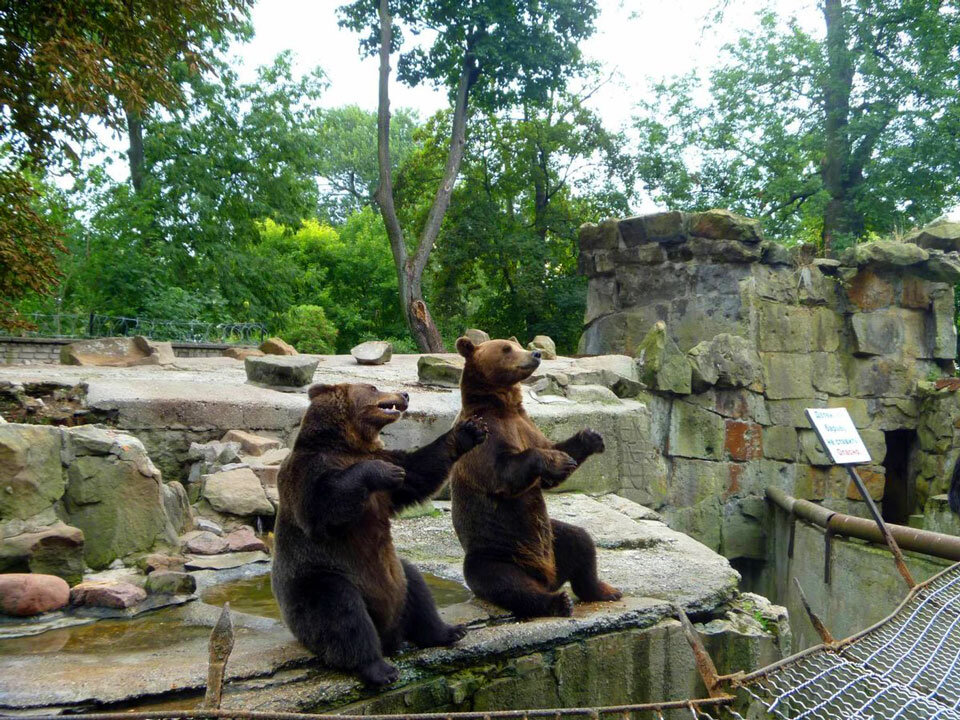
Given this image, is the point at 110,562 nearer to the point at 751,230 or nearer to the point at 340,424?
the point at 340,424

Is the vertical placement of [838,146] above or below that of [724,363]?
above

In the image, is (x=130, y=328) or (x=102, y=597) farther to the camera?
(x=130, y=328)

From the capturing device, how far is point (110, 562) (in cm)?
454

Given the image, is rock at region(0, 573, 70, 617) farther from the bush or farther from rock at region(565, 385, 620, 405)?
the bush

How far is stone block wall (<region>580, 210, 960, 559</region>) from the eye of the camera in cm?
1110

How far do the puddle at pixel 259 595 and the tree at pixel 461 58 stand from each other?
35.5 ft

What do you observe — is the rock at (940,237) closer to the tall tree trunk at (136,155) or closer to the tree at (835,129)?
the tree at (835,129)

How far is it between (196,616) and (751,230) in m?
10.3

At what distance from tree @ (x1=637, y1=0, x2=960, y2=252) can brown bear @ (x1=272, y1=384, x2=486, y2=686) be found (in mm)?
14369

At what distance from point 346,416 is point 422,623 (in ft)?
2.92

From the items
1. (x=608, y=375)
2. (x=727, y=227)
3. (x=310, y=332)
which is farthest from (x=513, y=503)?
(x=310, y=332)

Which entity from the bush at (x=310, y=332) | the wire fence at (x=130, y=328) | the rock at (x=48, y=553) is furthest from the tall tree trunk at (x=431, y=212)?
the rock at (x=48, y=553)

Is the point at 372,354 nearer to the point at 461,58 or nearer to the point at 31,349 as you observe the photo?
the point at 31,349

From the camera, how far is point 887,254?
12.6 meters
